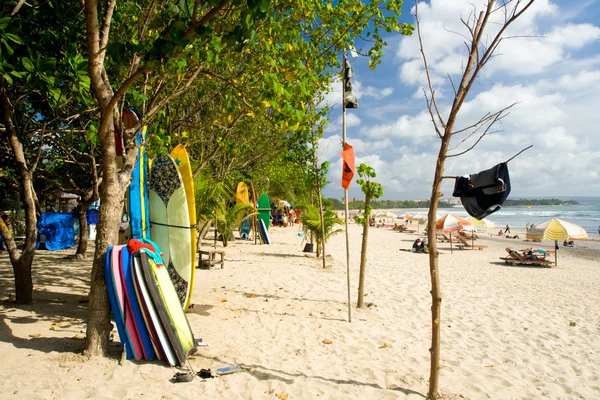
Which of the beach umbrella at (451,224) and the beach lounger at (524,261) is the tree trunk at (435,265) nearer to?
the beach lounger at (524,261)

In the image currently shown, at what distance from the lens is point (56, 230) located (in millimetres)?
11930

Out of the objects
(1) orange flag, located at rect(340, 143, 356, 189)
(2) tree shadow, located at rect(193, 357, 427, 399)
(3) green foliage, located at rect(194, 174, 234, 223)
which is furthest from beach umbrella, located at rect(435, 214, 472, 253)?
(2) tree shadow, located at rect(193, 357, 427, 399)

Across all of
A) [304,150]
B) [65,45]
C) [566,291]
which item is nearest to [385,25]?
[304,150]

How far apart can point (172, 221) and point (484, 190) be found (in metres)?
4.02

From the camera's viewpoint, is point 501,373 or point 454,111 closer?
point 454,111

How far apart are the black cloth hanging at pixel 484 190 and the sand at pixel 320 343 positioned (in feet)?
5.60

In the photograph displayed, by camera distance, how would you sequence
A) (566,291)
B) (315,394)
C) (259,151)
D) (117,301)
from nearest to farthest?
(315,394) → (117,301) → (566,291) → (259,151)

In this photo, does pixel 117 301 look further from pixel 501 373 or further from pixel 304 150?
pixel 304 150

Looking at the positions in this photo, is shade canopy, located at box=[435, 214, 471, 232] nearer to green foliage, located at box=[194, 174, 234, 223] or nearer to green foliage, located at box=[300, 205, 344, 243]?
green foliage, located at box=[300, 205, 344, 243]

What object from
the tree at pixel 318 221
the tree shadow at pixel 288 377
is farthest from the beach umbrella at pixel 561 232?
the tree shadow at pixel 288 377

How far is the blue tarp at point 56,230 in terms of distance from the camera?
1177 centimetres

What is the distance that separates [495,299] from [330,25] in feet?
20.5

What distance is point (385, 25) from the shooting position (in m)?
7.08

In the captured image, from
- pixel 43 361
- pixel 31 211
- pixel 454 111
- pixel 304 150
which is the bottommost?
pixel 43 361
